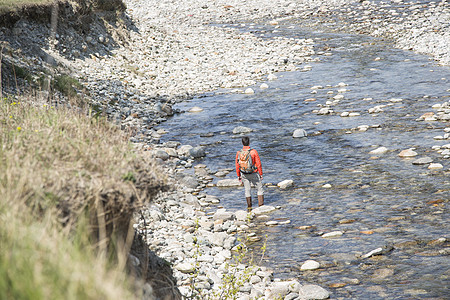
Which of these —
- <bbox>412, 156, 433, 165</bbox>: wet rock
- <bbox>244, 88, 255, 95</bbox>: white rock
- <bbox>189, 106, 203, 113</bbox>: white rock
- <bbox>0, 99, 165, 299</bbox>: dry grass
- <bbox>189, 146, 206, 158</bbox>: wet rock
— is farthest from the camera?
<bbox>244, 88, 255, 95</bbox>: white rock

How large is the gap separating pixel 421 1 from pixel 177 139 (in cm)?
2647

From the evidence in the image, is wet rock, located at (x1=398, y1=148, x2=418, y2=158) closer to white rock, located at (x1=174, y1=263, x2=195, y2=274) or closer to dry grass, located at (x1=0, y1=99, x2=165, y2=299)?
white rock, located at (x1=174, y1=263, x2=195, y2=274)

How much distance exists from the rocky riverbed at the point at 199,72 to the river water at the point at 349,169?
500mm

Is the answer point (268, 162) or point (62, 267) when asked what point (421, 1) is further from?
point (62, 267)

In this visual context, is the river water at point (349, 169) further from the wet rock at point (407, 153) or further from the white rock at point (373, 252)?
the wet rock at point (407, 153)

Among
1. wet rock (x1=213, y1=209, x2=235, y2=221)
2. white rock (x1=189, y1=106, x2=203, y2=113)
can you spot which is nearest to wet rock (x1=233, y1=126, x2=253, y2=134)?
white rock (x1=189, y1=106, x2=203, y2=113)

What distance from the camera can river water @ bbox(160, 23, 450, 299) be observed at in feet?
25.2

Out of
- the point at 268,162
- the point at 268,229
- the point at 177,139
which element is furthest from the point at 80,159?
the point at 177,139

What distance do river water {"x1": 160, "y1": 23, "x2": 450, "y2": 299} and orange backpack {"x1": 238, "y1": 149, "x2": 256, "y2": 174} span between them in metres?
0.91

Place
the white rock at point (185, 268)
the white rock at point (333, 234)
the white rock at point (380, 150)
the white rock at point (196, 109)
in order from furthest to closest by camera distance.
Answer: the white rock at point (196, 109) < the white rock at point (380, 150) < the white rock at point (333, 234) < the white rock at point (185, 268)

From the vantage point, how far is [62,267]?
301 cm

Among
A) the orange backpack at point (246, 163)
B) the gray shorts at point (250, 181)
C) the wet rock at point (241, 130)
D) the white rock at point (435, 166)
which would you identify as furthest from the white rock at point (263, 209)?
the wet rock at point (241, 130)

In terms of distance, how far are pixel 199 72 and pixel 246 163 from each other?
1434 centimetres

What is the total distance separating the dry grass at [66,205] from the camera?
293cm
